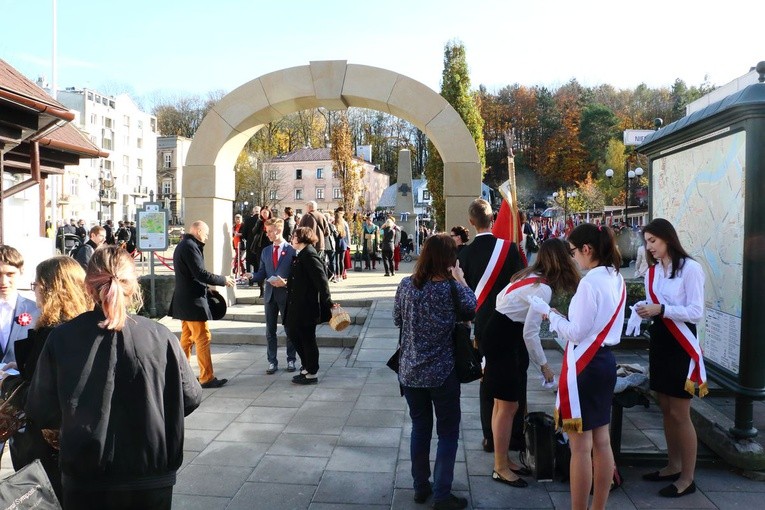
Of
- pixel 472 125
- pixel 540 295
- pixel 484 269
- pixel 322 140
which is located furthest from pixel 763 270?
pixel 322 140

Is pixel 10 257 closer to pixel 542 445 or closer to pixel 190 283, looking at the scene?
pixel 190 283

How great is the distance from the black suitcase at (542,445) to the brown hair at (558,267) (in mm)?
949

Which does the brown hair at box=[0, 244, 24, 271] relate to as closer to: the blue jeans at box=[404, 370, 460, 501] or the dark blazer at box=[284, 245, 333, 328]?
the blue jeans at box=[404, 370, 460, 501]

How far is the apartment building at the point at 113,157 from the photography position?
200ft

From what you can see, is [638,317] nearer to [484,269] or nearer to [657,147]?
[484,269]

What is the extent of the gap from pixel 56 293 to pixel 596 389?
9.73 feet

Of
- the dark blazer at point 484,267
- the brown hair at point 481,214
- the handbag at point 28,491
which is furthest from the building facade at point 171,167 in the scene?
the handbag at point 28,491

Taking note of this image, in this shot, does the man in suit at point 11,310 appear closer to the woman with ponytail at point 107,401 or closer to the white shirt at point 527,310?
the woman with ponytail at point 107,401

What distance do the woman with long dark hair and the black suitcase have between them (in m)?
0.68

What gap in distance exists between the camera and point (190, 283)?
6.85 metres

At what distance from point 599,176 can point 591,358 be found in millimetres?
58509

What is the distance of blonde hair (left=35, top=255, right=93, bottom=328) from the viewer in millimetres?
3098

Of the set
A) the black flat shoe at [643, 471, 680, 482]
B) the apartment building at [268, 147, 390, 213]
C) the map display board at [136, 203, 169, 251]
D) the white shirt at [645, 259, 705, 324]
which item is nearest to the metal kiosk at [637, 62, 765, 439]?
the white shirt at [645, 259, 705, 324]

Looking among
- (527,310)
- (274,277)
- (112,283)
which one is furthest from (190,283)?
(112,283)
